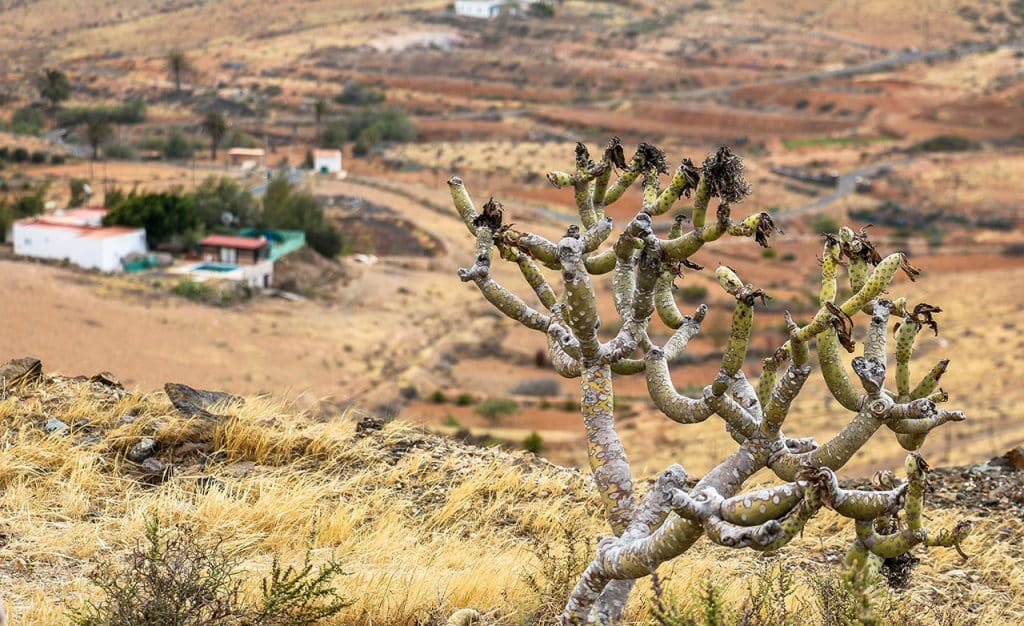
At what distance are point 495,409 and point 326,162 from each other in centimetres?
4105

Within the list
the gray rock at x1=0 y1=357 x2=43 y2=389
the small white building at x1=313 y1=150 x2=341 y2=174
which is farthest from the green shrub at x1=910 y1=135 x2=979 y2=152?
the gray rock at x1=0 y1=357 x2=43 y2=389

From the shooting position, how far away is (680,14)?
123875 millimetres

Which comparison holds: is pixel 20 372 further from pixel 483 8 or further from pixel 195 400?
pixel 483 8

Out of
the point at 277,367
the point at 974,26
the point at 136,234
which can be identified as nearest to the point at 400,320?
the point at 277,367

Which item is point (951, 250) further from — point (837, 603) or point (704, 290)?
point (837, 603)

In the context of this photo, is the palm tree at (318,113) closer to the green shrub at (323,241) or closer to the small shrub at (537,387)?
the green shrub at (323,241)

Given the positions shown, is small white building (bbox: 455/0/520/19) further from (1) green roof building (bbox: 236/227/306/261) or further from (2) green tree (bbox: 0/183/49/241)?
(1) green roof building (bbox: 236/227/306/261)

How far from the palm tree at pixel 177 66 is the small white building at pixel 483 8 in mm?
33351

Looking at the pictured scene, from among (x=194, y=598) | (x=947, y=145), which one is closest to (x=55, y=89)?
(x=947, y=145)

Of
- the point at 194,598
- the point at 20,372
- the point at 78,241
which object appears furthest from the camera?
the point at 78,241

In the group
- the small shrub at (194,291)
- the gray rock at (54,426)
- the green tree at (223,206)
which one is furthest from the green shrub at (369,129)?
the gray rock at (54,426)

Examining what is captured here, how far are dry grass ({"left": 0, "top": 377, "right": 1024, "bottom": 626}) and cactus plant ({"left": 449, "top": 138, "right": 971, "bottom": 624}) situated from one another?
92cm

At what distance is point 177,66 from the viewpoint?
9269cm

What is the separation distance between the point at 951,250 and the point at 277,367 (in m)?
34.5
